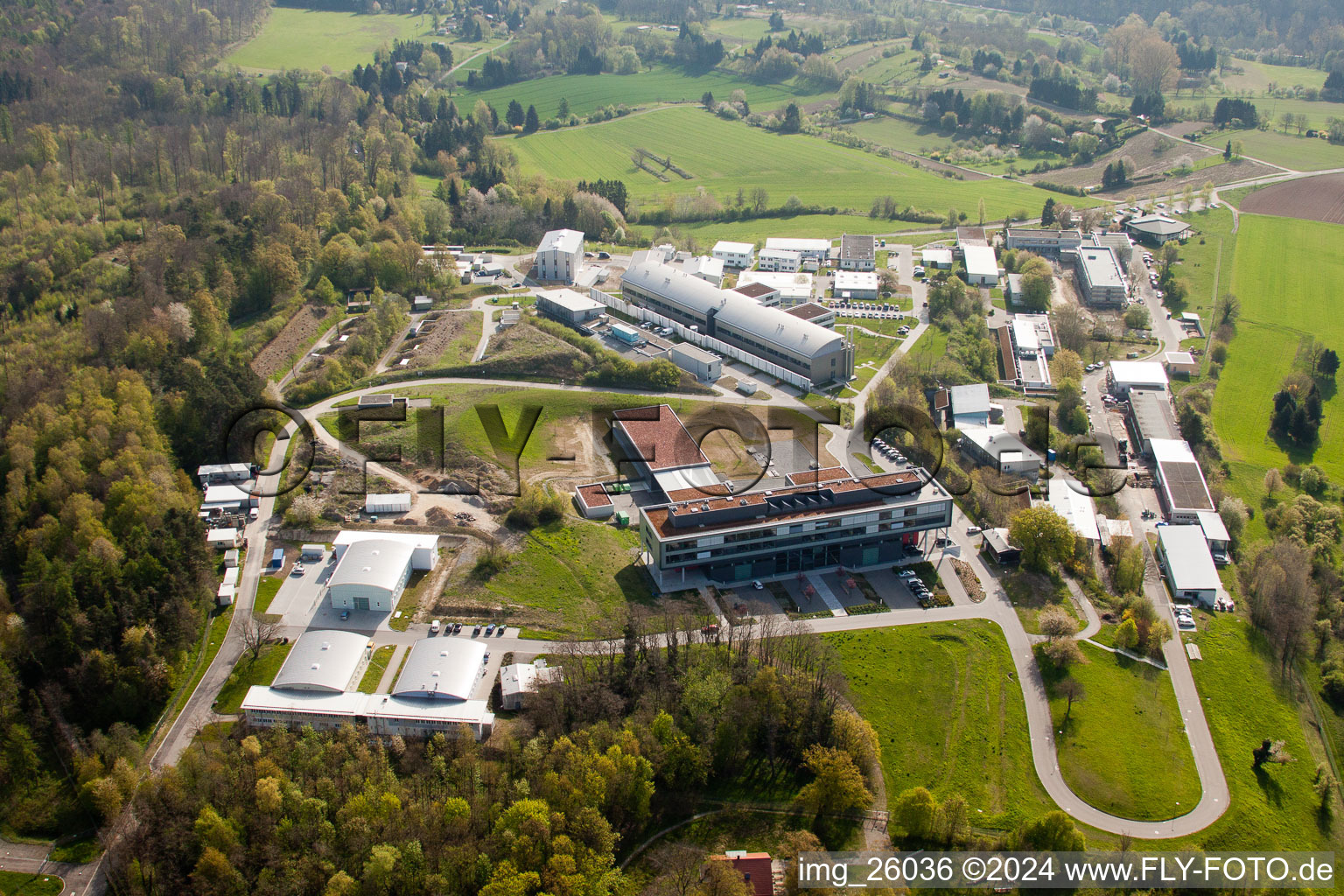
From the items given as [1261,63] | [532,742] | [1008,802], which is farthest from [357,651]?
[1261,63]

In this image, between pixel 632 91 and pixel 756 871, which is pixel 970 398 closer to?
pixel 756 871

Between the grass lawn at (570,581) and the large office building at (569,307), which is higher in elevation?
the large office building at (569,307)

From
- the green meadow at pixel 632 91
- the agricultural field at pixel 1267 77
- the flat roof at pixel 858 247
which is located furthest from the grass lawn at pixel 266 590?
the agricultural field at pixel 1267 77

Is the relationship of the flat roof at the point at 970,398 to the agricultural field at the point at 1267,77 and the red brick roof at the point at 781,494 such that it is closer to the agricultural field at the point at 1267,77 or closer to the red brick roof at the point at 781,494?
the red brick roof at the point at 781,494

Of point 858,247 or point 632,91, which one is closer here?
point 858,247

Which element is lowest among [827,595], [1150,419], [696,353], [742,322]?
[827,595]

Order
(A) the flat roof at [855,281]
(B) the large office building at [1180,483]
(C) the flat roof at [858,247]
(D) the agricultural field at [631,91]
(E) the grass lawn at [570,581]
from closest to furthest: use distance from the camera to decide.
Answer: (E) the grass lawn at [570,581] → (B) the large office building at [1180,483] → (A) the flat roof at [855,281] → (C) the flat roof at [858,247] → (D) the agricultural field at [631,91]

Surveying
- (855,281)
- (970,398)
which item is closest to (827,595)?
(970,398)
